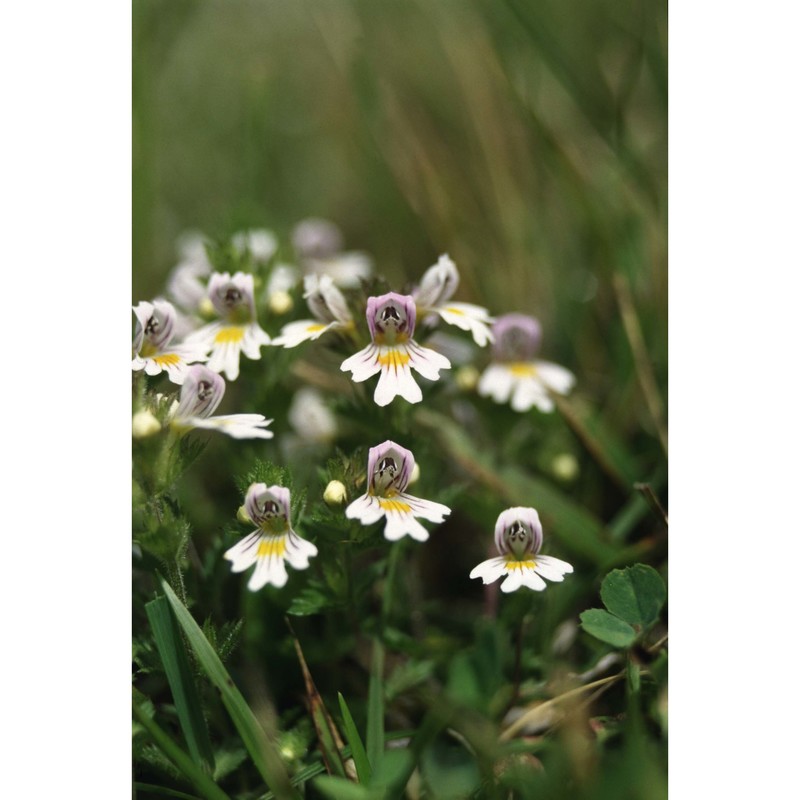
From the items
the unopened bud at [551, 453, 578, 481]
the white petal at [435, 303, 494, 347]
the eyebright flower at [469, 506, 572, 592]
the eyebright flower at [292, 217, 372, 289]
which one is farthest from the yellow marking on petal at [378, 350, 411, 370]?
the eyebright flower at [292, 217, 372, 289]

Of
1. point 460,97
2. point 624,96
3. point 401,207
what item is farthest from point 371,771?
point 460,97

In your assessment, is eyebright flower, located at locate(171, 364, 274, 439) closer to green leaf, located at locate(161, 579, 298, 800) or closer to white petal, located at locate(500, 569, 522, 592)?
green leaf, located at locate(161, 579, 298, 800)

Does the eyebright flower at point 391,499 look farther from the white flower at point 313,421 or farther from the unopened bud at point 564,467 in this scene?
the unopened bud at point 564,467

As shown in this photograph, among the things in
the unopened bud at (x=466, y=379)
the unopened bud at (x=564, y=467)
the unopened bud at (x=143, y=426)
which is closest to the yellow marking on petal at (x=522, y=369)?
the unopened bud at (x=466, y=379)

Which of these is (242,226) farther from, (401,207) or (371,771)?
(371,771)

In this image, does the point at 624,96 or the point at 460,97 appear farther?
the point at 460,97

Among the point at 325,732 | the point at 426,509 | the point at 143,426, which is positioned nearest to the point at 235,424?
the point at 143,426

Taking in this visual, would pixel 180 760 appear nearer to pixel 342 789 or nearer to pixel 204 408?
pixel 342 789
